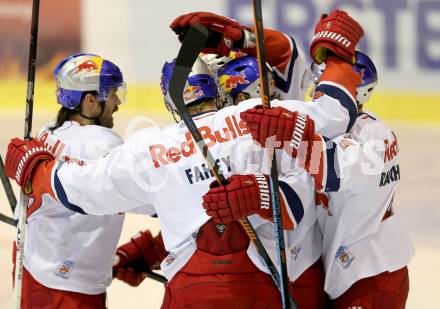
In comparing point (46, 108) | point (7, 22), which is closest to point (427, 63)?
point (46, 108)

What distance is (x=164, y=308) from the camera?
266 centimetres

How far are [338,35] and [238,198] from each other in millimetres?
584

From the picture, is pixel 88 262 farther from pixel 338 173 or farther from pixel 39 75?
pixel 39 75

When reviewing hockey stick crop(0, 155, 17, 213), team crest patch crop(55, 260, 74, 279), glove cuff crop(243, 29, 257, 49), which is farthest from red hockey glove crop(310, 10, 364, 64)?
hockey stick crop(0, 155, 17, 213)

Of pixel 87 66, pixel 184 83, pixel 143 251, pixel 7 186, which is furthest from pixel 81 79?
pixel 184 83

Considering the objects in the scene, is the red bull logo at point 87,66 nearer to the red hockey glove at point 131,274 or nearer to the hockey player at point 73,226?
the hockey player at point 73,226

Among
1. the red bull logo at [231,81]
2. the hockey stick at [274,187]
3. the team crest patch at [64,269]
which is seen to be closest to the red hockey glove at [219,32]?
the red bull logo at [231,81]

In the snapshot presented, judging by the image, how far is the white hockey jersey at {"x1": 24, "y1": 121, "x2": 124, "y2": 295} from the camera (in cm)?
306

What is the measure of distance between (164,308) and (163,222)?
261 millimetres

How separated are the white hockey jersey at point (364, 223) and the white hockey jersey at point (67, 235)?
80 cm

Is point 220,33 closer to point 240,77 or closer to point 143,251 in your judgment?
point 240,77

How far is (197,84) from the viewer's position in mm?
2656

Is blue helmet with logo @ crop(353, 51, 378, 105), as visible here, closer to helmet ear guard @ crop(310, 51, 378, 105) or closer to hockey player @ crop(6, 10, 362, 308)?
helmet ear guard @ crop(310, 51, 378, 105)

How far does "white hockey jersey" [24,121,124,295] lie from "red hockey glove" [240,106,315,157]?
831 mm
